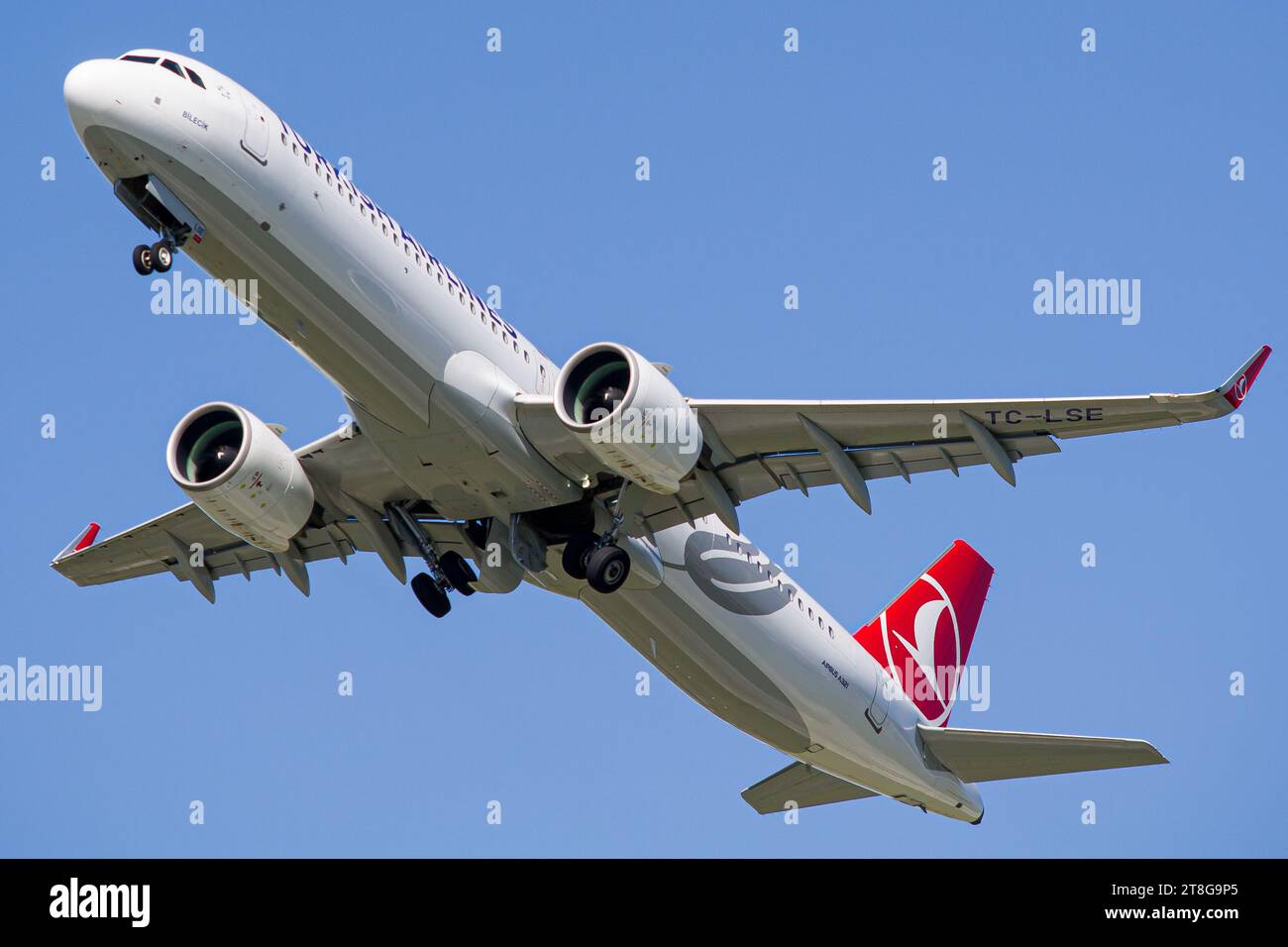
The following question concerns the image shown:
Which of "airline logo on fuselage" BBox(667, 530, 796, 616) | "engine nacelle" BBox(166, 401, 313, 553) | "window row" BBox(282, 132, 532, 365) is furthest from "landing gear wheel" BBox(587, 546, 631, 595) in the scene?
"engine nacelle" BBox(166, 401, 313, 553)

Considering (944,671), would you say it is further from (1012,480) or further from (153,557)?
(153,557)

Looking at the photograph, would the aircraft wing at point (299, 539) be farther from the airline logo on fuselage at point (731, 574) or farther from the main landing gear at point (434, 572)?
the airline logo on fuselage at point (731, 574)

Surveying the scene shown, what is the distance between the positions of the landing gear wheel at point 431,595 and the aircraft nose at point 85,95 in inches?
400

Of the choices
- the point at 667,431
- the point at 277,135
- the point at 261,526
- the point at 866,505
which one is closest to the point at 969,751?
the point at 866,505

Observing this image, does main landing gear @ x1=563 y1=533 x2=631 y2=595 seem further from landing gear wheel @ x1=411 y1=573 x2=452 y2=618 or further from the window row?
the window row

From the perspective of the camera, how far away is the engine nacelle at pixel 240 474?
27328mm

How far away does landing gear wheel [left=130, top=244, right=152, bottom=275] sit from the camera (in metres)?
23.6

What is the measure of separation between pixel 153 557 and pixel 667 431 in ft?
40.3

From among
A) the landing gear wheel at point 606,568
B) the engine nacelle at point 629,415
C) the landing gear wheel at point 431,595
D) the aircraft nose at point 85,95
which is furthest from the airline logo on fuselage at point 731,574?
the aircraft nose at point 85,95

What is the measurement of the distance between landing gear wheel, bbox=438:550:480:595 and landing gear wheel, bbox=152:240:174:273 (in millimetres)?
7888

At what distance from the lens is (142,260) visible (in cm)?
2359

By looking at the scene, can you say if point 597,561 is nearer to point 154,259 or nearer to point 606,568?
point 606,568

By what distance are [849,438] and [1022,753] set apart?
9.94 meters

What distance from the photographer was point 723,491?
90.8 ft
